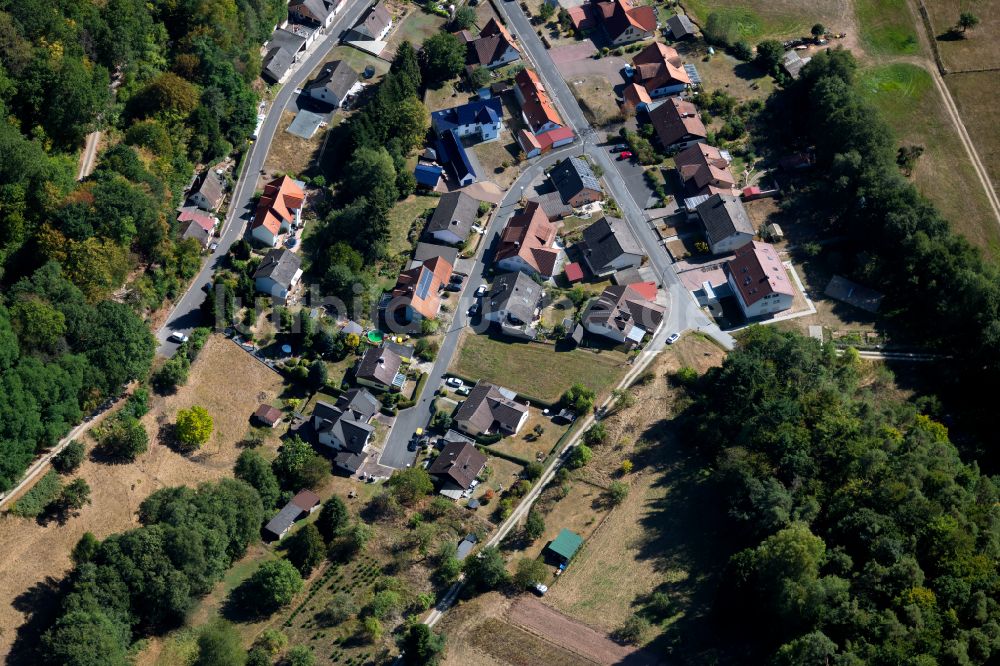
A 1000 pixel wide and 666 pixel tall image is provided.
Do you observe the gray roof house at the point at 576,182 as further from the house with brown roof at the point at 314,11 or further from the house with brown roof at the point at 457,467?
the house with brown roof at the point at 314,11

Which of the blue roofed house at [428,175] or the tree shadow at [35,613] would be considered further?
the blue roofed house at [428,175]

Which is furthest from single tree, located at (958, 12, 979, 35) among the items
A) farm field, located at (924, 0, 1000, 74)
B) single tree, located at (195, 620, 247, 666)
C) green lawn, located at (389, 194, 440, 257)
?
single tree, located at (195, 620, 247, 666)

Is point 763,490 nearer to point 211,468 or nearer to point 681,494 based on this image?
point 681,494

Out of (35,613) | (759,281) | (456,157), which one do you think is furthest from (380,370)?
(759,281)

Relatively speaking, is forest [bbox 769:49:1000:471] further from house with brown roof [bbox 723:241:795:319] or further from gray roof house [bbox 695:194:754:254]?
gray roof house [bbox 695:194:754:254]

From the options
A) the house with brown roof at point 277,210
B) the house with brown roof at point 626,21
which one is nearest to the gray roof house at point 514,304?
the house with brown roof at point 277,210

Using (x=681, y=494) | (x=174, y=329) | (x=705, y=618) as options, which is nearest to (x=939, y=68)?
(x=681, y=494)
